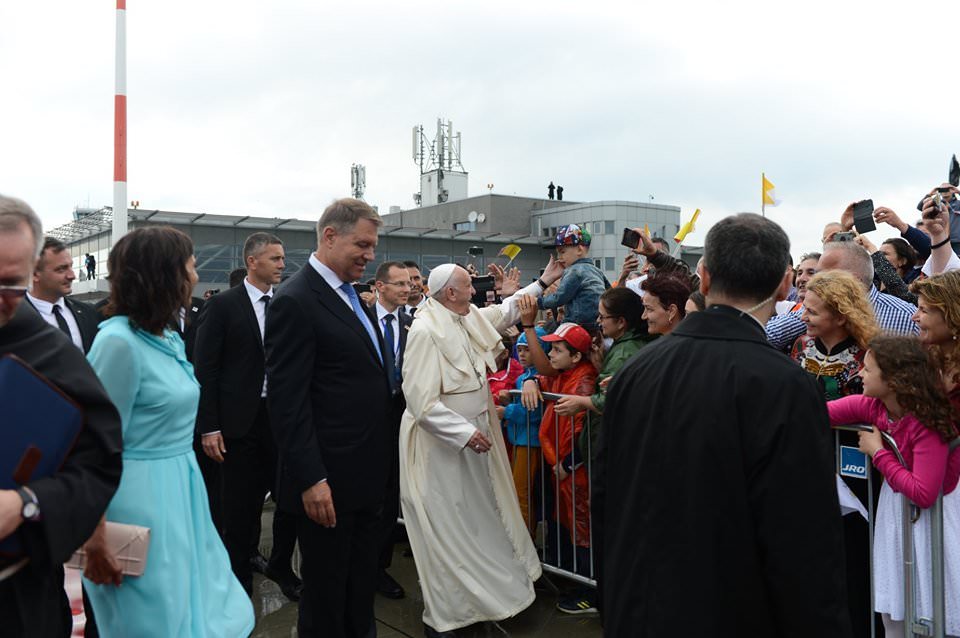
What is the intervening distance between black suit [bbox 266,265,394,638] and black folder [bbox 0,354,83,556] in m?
1.45

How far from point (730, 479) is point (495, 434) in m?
2.69

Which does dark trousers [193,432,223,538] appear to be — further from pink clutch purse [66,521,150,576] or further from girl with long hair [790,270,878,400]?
girl with long hair [790,270,878,400]

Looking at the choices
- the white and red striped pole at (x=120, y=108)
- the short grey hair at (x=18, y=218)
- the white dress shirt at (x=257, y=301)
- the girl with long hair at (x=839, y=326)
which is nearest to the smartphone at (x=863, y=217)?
the girl with long hair at (x=839, y=326)

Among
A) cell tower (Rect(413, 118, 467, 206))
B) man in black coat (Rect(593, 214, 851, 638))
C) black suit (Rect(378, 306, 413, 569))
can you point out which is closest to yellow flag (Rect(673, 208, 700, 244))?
black suit (Rect(378, 306, 413, 569))

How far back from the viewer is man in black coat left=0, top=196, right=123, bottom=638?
1753mm

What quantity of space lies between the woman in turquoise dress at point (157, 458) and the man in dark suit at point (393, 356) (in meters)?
1.99

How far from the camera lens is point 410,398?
14.0 feet

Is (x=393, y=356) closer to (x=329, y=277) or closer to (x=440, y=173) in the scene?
(x=329, y=277)

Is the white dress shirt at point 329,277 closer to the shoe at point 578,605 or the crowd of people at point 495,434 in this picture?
the crowd of people at point 495,434

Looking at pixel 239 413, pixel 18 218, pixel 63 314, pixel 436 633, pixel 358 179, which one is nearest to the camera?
pixel 18 218

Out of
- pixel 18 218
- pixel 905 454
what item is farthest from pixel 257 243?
pixel 905 454

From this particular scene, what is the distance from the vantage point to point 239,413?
15.6 ft

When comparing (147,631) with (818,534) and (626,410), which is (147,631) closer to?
(626,410)

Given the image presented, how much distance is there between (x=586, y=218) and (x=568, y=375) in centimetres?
4539
